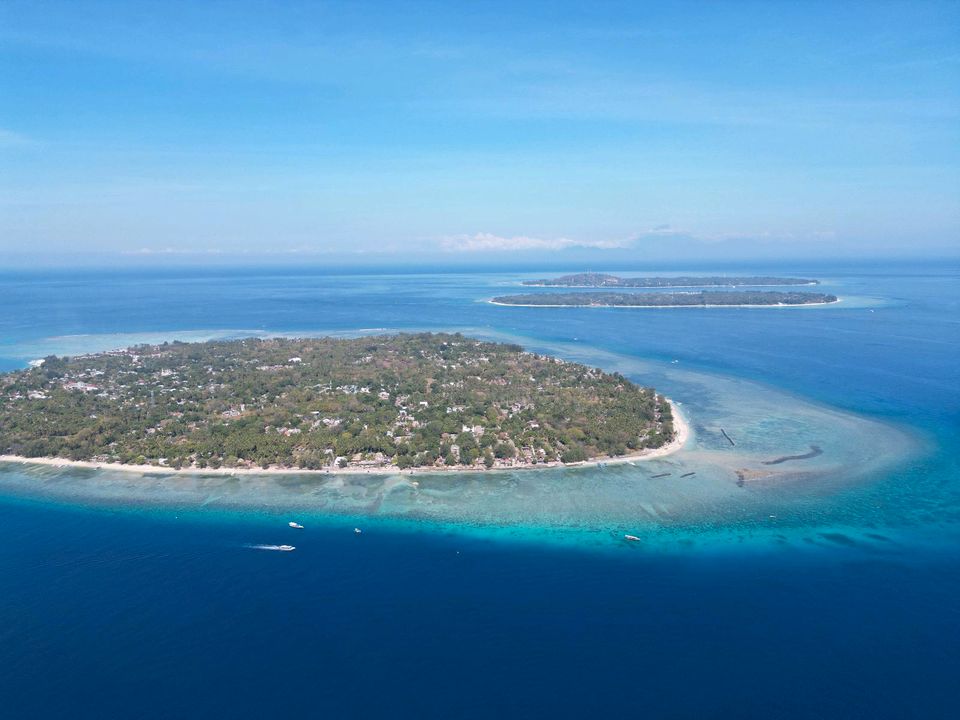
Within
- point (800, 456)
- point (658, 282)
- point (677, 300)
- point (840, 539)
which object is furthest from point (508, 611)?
point (658, 282)

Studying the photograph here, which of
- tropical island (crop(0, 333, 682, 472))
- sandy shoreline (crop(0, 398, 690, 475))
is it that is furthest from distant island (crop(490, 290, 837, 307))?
sandy shoreline (crop(0, 398, 690, 475))

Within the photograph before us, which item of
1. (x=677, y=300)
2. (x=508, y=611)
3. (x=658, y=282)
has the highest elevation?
(x=658, y=282)

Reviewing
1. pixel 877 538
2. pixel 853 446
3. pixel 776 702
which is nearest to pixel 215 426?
pixel 776 702

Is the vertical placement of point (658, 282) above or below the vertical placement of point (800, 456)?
above

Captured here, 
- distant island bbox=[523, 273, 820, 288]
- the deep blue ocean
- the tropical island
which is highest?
distant island bbox=[523, 273, 820, 288]

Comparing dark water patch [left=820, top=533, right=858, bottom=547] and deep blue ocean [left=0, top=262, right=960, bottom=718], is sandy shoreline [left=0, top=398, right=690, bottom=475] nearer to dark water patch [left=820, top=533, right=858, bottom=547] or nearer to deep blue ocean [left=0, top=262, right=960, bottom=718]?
deep blue ocean [left=0, top=262, right=960, bottom=718]

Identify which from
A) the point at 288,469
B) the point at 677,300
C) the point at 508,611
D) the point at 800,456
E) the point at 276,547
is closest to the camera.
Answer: the point at 508,611

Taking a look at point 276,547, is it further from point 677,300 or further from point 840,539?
point 677,300
